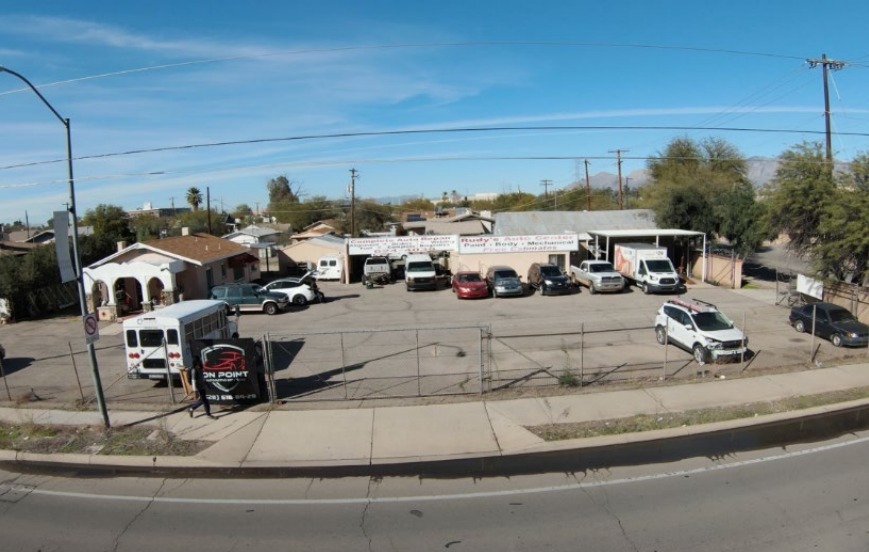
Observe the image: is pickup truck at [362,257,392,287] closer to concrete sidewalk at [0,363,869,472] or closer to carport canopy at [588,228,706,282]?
carport canopy at [588,228,706,282]

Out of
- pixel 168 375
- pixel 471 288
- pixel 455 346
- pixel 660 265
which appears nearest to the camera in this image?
pixel 168 375

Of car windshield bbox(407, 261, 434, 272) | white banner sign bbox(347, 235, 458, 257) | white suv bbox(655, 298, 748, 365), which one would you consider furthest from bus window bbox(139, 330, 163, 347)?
white banner sign bbox(347, 235, 458, 257)

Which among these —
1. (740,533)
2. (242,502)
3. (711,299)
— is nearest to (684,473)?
(740,533)

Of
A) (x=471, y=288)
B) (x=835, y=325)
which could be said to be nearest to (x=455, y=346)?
(x=471, y=288)

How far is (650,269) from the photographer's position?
2967 centimetres

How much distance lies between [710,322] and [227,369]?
44.4ft

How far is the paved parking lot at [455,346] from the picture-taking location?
582 inches

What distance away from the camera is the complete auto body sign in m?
12.6

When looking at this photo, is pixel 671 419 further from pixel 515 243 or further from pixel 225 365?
pixel 515 243

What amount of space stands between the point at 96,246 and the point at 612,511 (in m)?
46.2

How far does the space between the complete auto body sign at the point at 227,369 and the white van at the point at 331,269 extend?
25.7 metres

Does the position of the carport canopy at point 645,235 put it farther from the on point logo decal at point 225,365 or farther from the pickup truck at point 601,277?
the on point logo decal at point 225,365

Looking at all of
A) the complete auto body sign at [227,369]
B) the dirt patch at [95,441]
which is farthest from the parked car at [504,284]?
the dirt patch at [95,441]

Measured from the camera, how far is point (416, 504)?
8312 millimetres
